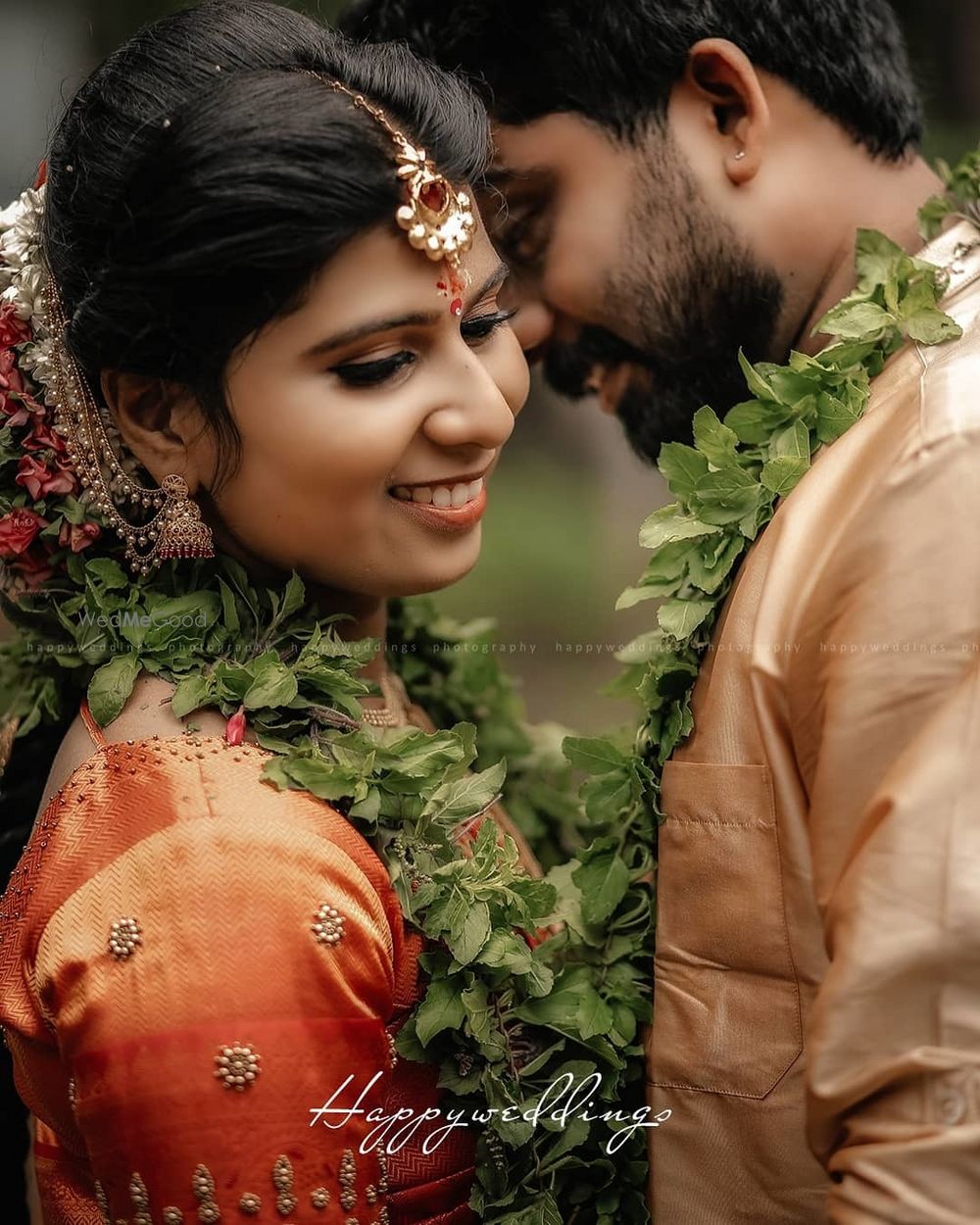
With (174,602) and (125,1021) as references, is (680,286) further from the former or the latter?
(125,1021)

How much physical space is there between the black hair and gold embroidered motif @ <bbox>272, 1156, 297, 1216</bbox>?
0.84 metres

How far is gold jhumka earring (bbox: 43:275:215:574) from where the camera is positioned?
5.50 ft

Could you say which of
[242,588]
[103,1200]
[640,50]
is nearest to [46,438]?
[242,588]

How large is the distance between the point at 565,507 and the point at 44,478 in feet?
15.4

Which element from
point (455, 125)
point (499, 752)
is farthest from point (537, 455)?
point (455, 125)

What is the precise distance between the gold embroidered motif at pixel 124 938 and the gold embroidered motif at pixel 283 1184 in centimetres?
27

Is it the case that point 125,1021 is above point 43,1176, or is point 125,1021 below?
above

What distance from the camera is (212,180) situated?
1484mm

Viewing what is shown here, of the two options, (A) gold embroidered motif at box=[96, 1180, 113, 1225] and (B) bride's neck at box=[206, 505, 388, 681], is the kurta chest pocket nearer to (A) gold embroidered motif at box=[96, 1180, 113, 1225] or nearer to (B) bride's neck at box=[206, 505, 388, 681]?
(B) bride's neck at box=[206, 505, 388, 681]

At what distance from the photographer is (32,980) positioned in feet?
4.75

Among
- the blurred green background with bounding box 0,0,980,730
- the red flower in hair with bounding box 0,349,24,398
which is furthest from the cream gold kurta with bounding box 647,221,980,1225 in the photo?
the blurred green background with bounding box 0,0,980,730

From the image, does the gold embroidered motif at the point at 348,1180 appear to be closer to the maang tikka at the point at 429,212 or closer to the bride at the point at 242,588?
the bride at the point at 242,588

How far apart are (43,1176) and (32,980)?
0.46 m

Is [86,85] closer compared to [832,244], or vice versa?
[86,85]
